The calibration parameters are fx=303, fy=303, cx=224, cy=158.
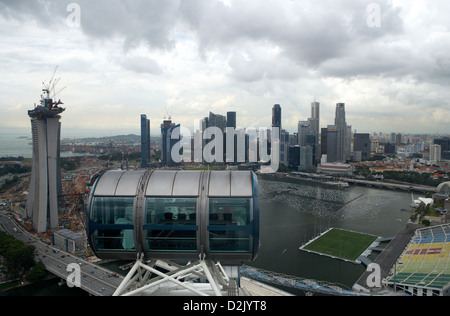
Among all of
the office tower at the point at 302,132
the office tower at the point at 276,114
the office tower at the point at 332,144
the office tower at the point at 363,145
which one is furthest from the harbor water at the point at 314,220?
the office tower at the point at 276,114

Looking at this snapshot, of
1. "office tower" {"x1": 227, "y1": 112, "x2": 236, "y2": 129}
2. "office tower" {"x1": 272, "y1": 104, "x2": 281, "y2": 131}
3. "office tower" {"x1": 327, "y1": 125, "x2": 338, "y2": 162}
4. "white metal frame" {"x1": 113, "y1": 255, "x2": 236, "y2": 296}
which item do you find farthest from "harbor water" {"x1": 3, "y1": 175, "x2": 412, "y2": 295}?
"office tower" {"x1": 272, "y1": 104, "x2": 281, "y2": 131}

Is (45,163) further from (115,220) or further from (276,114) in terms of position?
(276,114)

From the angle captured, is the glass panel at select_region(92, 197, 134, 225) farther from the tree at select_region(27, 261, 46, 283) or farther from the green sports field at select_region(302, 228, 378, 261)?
the green sports field at select_region(302, 228, 378, 261)

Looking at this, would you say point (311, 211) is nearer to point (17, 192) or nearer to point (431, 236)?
point (431, 236)

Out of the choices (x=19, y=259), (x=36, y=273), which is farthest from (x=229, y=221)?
(x=19, y=259)

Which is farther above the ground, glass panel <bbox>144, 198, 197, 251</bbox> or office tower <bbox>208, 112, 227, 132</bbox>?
office tower <bbox>208, 112, 227, 132</bbox>

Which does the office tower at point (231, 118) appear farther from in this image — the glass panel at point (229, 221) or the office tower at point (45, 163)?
the glass panel at point (229, 221)
